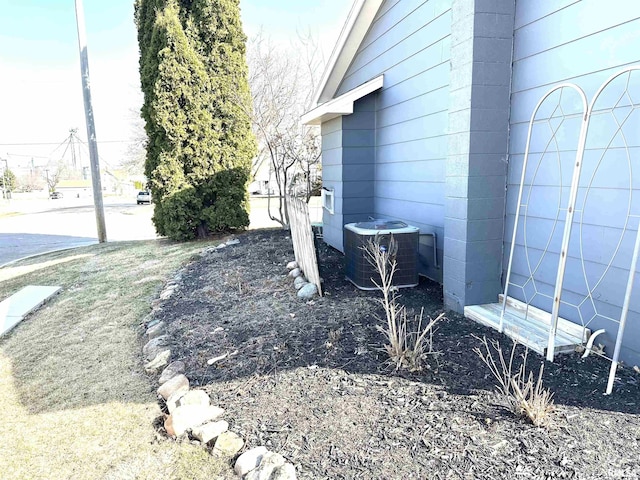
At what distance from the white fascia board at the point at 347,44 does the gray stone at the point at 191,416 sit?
18.5 feet

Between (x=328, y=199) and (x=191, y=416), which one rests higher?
(x=328, y=199)

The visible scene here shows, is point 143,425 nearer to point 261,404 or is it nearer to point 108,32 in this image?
point 261,404

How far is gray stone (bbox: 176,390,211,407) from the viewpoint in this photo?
2.49 metres

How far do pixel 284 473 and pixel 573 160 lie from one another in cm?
273

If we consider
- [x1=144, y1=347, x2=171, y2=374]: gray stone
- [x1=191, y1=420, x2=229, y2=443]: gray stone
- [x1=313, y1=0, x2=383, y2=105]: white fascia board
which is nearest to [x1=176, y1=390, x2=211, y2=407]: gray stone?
[x1=191, y1=420, x2=229, y2=443]: gray stone

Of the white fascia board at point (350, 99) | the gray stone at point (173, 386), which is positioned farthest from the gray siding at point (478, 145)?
the gray stone at point (173, 386)

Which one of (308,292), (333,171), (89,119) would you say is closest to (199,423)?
(308,292)

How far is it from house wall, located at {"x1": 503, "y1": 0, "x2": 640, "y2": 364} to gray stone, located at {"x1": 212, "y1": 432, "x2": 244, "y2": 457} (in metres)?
2.40

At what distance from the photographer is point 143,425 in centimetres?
255

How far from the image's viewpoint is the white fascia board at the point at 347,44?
5945mm

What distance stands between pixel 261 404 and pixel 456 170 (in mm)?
2523

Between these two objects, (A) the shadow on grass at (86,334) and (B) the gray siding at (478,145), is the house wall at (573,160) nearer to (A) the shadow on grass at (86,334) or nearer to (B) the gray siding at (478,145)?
(B) the gray siding at (478,145)

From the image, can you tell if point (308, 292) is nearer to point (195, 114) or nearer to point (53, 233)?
point (195, 114)

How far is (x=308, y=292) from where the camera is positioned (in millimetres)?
4316
